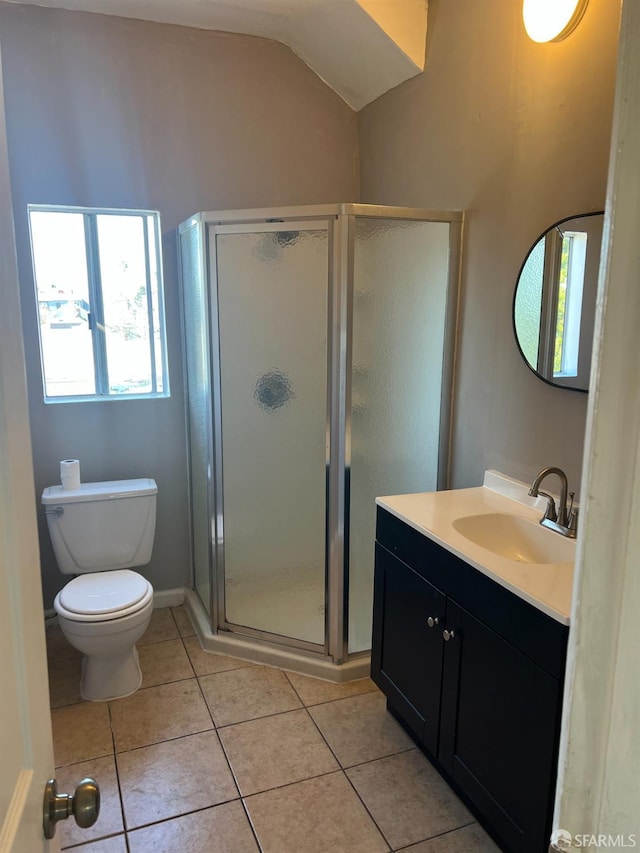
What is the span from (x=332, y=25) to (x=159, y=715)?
114 inches

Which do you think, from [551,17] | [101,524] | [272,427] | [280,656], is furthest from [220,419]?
[551,17]

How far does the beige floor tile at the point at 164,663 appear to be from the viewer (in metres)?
2.59

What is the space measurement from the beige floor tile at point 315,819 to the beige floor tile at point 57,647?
4.06ft

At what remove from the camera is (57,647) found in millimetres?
2826

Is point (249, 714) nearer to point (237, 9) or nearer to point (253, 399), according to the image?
point (253, 399)

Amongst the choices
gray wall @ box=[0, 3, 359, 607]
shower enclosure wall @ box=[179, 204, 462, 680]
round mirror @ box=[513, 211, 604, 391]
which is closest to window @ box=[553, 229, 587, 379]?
round mirror @ box=[513, 211, 604, 391]

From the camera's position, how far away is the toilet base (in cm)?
245

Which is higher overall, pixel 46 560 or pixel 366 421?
pixel 366 421

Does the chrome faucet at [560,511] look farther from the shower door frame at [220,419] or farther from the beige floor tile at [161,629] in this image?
the beige floor tile at [161,629]

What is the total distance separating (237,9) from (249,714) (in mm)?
2900

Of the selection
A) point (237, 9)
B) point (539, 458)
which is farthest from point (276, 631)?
point (237, 9)

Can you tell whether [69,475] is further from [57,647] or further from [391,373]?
[391,373]

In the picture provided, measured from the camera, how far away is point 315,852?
175cm

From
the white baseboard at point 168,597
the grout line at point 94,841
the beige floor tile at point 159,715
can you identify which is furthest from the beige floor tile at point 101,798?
the white baseboard at point 168,597
